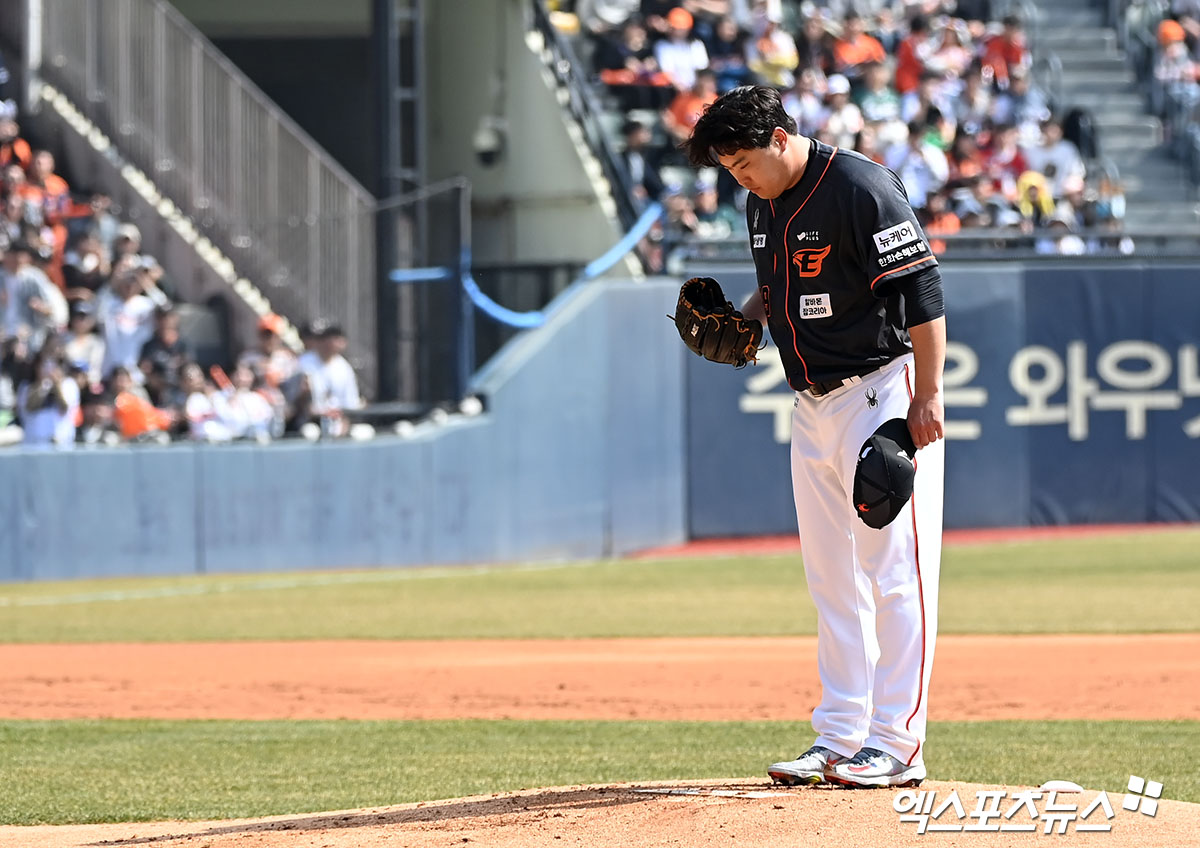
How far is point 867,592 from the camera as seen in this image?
17.4 feet

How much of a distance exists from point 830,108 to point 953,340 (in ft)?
10.4

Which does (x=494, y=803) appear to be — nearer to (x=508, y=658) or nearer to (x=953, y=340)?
(x=508, y=658)

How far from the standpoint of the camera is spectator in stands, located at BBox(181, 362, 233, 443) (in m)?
15.6

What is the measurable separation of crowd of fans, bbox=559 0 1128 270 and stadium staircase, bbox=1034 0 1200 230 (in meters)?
0.83

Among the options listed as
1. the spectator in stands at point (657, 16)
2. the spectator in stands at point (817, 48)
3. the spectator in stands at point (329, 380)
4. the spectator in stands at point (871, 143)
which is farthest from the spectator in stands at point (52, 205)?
the spectator in stands at point (817, 48)

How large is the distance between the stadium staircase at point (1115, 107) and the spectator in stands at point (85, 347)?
11.4 m

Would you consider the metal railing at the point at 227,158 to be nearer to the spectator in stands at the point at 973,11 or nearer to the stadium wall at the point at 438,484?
the stadium wall at the point at 438,484

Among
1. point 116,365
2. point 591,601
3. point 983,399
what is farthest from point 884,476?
point 983,399

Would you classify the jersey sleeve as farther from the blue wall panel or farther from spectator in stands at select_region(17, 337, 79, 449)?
the blue wall panel

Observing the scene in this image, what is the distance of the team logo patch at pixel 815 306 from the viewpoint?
5145 mm

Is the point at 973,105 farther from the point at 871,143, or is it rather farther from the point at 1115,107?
the point at 1115,107

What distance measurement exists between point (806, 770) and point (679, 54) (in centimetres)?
1630

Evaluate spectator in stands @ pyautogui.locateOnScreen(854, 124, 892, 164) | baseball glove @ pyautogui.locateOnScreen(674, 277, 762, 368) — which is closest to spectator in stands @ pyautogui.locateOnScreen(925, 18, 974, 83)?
spectator in stands @ pyautogui.locateOnScreen(854, 124, 892, 164)

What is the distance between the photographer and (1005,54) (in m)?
22.2
